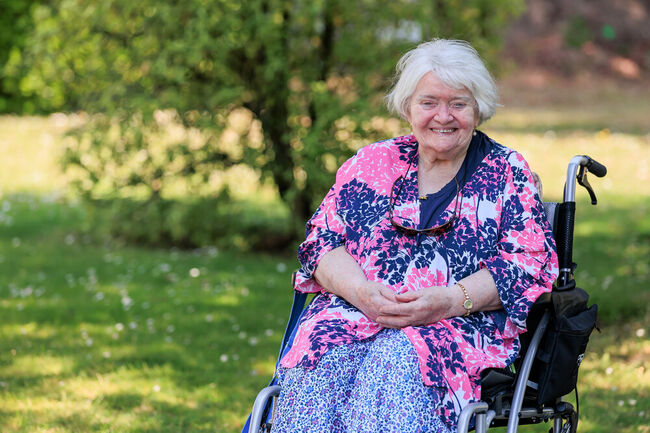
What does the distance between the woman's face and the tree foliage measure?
11.6 feet

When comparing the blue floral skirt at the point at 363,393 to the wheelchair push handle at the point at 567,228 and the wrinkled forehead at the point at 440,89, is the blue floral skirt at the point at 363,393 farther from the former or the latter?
the wrinkled forehead at the point at 440,89

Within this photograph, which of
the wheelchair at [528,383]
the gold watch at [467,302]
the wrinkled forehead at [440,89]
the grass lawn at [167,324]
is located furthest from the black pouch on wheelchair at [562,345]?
the grass lawn at [167,324]

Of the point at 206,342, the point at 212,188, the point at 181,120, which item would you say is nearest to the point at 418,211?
the point at 206,342

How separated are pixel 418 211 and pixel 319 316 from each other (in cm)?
49

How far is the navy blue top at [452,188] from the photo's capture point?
9.52ft

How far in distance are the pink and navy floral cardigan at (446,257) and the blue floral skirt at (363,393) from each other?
0.04m

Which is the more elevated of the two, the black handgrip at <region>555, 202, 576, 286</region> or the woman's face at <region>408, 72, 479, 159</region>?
the woman's face at <region>408, 72, 479, 159</region>

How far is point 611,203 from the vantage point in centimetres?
855

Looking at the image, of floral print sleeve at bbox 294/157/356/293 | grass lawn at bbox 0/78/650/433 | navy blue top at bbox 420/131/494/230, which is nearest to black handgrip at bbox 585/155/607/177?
navy blue top at bbox 420/131/494/230

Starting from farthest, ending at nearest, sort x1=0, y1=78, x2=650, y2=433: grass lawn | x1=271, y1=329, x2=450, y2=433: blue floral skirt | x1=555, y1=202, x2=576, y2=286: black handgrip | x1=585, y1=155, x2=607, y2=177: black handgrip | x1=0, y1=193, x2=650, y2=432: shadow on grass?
x1=0, y1=193, x2=650, y2=432: shadow on grass
x1=0, y1=78, x2=650, y2=433: grass lawn
x1=585, y1=155, x2=607, y2=177: black handgrip
x1=555, y1=202, x2=576, y2=286: black handgrip
x1=271, y1=329, x2=450, y2=433: blue floral skirt

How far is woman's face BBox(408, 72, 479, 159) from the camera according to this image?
9.66 feet

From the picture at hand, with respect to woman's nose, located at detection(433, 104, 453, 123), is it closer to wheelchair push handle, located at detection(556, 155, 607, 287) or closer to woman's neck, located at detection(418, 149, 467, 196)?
woman's neck, located at detection(418, 149, 467, 196)

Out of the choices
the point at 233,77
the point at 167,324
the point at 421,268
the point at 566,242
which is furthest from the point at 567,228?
the point at 233,77

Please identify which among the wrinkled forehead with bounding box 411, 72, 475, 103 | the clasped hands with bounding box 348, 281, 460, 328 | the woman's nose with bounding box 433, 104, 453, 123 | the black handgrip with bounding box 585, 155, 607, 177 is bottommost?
the clasped hands with bounding box 348, 281, 460, 328
